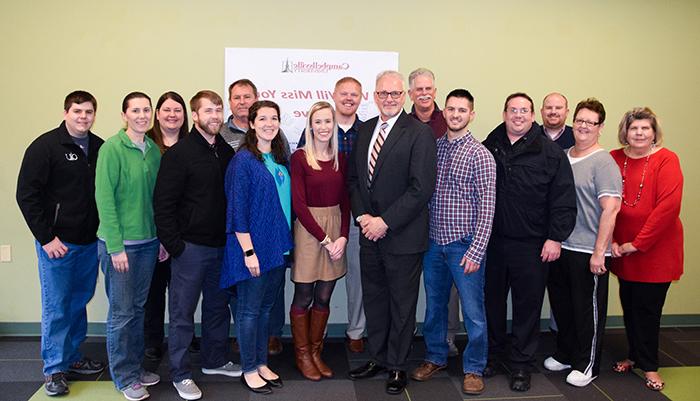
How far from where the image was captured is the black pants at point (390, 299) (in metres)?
2.62

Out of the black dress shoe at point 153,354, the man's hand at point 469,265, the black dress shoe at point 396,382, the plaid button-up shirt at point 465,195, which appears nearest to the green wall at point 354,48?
the black dress shoe at point 153,354

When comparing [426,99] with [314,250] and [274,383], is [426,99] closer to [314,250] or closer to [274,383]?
[314,250]

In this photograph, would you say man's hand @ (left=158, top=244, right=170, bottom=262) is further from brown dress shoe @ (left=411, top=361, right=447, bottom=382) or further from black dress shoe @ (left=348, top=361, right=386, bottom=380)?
brown dress shoe @ (left=411, top=361, right=447, bottom=382)

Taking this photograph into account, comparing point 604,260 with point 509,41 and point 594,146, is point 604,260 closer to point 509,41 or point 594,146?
point 594,146

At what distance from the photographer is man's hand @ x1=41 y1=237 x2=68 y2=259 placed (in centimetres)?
251

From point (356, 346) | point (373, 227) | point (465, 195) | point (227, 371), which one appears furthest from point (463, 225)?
point (227, 371)

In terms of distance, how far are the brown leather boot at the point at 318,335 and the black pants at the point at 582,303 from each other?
138 cm

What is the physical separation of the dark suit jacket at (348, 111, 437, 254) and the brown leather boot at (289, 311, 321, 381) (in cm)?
65

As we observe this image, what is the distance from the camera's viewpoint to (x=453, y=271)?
8.71ft

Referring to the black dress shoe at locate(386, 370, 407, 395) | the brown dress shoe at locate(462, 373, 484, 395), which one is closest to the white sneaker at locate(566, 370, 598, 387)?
the brown dress shoe at locate(462, 373, 484, 395)

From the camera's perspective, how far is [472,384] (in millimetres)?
2717

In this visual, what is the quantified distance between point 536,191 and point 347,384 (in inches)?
59.0

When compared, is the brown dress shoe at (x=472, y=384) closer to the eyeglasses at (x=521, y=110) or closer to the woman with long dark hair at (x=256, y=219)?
the woman with long dark hair at (x=256, y=219)

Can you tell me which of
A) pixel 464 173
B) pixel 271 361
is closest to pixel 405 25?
pixel 464 173
